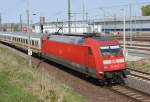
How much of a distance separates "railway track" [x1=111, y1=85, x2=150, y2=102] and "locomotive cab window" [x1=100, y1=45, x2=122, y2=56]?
2.13 meters

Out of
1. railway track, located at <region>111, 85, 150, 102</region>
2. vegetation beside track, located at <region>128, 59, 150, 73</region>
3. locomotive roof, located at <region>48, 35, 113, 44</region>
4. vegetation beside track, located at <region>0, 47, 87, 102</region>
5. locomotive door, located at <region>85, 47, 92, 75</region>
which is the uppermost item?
locomotive roof, located at <region>48, 35, 113, 44</region>

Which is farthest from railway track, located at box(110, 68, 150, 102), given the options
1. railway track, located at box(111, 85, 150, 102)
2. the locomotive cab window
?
the locomotive cab window

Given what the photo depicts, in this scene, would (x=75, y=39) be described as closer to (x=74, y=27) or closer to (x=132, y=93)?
(x=132, y=93)

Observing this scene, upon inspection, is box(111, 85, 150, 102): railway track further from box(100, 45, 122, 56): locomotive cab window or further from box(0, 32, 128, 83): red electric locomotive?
box(100, 45, 122, 56): locomotive cab window

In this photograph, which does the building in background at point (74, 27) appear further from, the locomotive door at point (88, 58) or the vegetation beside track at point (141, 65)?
the locomotive door at point (88, 58)

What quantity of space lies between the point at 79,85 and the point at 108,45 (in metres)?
3.12

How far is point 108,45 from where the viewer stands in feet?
70.1

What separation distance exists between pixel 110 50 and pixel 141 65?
7.79 m

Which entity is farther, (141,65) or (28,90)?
(141,65)

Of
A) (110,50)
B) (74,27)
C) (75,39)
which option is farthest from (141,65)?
(74,27)

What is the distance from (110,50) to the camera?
70.4 ft

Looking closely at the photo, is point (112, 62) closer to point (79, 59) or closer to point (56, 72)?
point (79, 59)

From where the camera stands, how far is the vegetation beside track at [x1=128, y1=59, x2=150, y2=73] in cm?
2706

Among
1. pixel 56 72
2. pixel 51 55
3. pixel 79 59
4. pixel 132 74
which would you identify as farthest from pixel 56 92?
pixel 51 55
